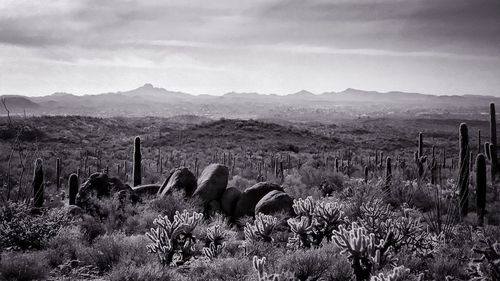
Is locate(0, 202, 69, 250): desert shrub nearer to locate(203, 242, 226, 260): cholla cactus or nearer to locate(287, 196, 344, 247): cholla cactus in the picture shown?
locate(203, 242, 226, 260): cholla cactus

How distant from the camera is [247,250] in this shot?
29.2 ft

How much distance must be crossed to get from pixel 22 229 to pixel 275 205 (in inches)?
291

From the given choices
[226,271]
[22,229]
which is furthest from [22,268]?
[226,271]

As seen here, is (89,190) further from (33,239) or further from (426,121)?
(426,121)

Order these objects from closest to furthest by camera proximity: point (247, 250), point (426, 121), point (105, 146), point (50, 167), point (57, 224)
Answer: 1. point (247, 250)
2. point (57, 224)
3. point (50, 167)
4. point (105, 146)
5. point (426, 121)

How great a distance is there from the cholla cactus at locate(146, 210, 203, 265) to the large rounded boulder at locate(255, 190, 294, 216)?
4.39 m

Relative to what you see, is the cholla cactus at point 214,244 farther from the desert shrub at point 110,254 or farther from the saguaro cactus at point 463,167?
the saguaro cactus at point 463,167

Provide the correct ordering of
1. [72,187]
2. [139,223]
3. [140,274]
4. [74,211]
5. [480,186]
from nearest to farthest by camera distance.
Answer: [140,274] < [139,223] < [74,211] < [480,186] < [72,187]

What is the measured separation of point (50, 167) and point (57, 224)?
709 inches

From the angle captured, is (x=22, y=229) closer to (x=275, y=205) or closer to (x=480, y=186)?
(x=275, y=205)

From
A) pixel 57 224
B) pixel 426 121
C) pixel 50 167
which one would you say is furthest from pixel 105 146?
pixel 426 121

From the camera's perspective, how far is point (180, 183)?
51.5 ft

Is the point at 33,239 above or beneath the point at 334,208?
beneath

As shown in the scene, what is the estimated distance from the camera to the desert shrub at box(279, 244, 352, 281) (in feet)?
24.4
